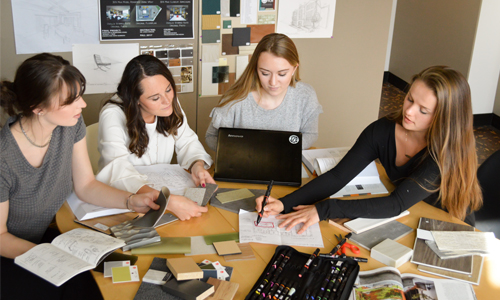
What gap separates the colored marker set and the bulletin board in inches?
74.8

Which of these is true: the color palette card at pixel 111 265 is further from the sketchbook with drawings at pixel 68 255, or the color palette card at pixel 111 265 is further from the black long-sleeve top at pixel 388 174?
the black long-sleeve top at pixel 388 174

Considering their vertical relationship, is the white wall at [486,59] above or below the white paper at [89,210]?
above

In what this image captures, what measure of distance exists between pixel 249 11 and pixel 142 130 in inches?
56.7

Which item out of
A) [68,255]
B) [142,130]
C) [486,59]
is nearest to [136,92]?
[142,130]

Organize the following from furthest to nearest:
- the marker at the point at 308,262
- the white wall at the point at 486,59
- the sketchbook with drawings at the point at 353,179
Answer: the white wall at the point at 486,59
the sketchbook with drawings at the point at 353,179
the marker at the point at 308,262

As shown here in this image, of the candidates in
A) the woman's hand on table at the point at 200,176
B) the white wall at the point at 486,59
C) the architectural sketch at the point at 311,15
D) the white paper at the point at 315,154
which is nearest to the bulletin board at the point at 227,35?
the architectural sketch at the point at 311,15

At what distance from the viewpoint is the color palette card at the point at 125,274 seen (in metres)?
1.23

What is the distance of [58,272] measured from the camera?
116cm

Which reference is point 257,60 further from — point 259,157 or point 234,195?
point 234,195

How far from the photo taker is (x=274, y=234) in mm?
1493

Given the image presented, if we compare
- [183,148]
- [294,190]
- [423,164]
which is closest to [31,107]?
[183,148]

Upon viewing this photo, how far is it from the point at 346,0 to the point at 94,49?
6.37 ft

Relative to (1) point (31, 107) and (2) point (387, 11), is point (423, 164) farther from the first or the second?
(2) point (387, 11)

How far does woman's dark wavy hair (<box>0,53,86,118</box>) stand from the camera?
140 centimetres
